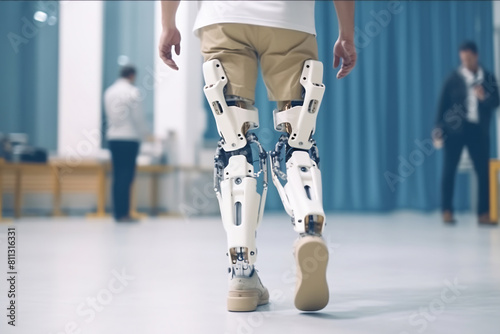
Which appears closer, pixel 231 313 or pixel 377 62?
pixel 231 313

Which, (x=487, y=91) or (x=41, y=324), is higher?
(x=487, y=91)

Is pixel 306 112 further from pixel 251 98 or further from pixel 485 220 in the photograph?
pixel 485 220

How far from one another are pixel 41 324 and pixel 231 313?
0.37 meters

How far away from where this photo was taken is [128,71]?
4266 millimetres

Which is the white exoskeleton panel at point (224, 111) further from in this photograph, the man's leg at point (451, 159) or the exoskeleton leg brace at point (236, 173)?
the man's leg at point (451, 159)

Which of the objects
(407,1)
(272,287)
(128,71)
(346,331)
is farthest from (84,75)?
(346,331)

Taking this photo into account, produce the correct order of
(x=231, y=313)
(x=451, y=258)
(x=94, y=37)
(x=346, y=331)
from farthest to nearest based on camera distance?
(x=94, y=37)
(x=451, y=258)
(x=231, y=313)
(x=346, y=331)

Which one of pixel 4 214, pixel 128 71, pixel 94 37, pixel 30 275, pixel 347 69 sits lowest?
pixel 4 214

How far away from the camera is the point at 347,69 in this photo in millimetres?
1336

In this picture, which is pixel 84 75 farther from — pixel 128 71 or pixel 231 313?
pixel 231 313

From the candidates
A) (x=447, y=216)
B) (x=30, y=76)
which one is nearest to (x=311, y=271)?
(x=447, y=216)

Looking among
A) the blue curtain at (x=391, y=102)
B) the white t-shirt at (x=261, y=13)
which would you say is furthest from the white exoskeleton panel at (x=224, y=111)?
the blue curtain at (x=391, y=102)

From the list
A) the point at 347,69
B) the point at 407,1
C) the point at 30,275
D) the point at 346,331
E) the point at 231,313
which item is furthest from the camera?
the point at 407,1

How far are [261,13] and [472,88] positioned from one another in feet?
9.98
